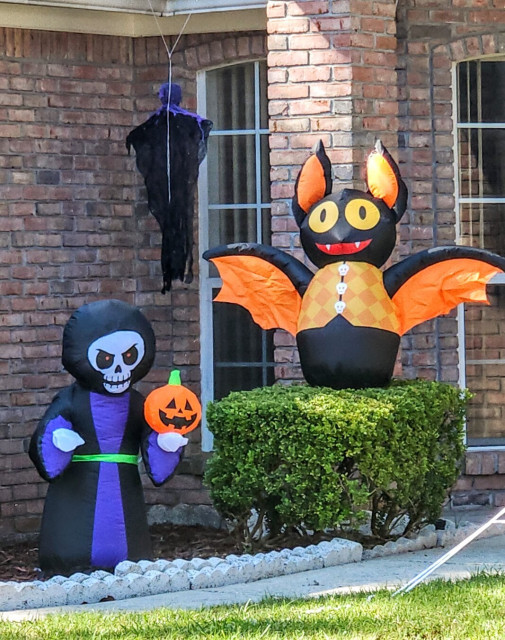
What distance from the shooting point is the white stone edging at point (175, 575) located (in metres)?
6.17

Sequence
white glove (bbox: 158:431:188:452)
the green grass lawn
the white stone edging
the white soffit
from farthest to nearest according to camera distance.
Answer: the white soffit < white glove (bbox: 158:431:188:452) < the white stone edging < the green grass lawn

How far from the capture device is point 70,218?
29.7 feet

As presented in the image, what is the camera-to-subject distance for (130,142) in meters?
8.96

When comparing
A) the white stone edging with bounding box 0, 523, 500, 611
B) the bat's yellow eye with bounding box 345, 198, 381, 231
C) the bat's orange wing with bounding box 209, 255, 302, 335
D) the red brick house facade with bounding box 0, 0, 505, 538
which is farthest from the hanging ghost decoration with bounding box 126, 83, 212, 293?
the white stone edging with bounding box 0, 523, 500, 611

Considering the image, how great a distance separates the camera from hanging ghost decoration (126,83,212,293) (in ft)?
28.5

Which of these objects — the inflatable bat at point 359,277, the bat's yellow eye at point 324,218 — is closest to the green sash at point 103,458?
the inflatable bat at point 359,277

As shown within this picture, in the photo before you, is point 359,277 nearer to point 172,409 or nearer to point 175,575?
point 172,409

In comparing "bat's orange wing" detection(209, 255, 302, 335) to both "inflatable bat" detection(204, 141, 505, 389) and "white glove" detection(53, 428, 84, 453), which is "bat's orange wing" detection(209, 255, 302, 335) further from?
"white glove" detection(53, 428, 84, 453)

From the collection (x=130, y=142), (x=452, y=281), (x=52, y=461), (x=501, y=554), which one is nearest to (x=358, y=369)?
(x=452, y=281)

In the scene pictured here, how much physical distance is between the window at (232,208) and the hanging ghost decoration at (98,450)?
6.81ft

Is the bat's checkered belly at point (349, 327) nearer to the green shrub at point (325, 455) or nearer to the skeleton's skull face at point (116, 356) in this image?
the green shrub at point (325, 455)

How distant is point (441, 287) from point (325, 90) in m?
Result: 1.51

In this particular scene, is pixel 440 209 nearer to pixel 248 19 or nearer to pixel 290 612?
pixel 248 19

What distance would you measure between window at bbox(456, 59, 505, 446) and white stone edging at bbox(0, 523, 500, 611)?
7.03ft
